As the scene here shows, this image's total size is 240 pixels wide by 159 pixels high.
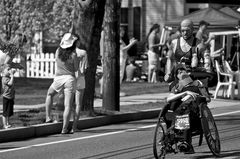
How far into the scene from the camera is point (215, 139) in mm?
10219

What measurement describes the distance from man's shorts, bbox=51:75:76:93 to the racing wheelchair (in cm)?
369

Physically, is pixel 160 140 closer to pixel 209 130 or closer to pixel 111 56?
pixel 209 130

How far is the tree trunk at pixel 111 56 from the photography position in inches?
644

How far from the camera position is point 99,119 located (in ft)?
49.6

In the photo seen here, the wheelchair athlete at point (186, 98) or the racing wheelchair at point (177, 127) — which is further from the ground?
the wheelchair athlete at point (186, 98)

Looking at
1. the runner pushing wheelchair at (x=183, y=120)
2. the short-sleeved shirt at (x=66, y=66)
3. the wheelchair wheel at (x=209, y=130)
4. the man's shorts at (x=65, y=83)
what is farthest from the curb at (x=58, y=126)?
the wheelchair wheel at (x=209, y=130)

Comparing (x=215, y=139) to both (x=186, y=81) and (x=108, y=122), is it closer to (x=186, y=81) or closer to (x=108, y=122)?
(x=186, y=81)

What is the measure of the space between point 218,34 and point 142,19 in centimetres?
1319

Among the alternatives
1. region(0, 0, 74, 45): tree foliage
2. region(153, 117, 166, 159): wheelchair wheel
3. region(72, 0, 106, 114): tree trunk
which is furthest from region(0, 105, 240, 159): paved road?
region(0, 0, 74, 45): tree foliage

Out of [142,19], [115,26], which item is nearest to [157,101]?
[115,26]

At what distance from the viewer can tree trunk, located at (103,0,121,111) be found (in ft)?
53.7

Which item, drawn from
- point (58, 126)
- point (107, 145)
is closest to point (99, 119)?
point (58, 126)

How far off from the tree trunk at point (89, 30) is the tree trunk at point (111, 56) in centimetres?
80

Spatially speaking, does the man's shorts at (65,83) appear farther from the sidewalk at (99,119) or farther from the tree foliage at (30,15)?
the tree foliage at (30,15)
